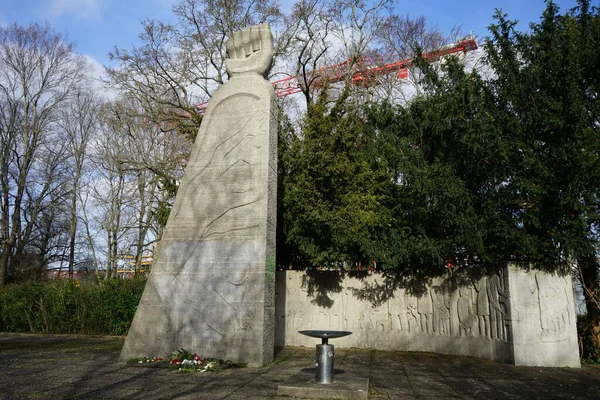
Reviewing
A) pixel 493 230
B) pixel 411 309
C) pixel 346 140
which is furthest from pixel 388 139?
pixel 411 309

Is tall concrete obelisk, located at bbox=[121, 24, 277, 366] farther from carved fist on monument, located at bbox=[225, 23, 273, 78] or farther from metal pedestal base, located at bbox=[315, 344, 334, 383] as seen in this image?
metal pedestal base, located at bbox=[315, 344, 334, 383]

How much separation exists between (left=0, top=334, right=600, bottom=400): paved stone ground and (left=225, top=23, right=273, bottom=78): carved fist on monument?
5401mm

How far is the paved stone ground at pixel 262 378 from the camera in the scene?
16.9 ft

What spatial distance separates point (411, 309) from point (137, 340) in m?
5.78

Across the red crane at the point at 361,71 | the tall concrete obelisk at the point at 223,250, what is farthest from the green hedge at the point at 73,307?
the red crane at the point at 361,71

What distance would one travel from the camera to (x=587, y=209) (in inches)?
281

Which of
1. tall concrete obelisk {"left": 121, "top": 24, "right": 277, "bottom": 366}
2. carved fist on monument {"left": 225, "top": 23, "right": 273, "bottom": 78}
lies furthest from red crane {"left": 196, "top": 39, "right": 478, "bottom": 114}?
tall concrete obelisk {"left": 121, "top": 24, "right": 277, "bottom": 366}

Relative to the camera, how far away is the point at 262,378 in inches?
239

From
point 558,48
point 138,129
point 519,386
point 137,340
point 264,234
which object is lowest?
point 519,386

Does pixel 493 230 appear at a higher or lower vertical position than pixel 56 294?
higher

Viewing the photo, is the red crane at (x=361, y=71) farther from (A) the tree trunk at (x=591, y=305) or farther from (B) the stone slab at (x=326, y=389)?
(B) the stone slab at (x=326, y=389)

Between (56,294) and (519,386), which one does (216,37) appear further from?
(519,386)

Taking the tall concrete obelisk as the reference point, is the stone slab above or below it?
below

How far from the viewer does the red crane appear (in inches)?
592
